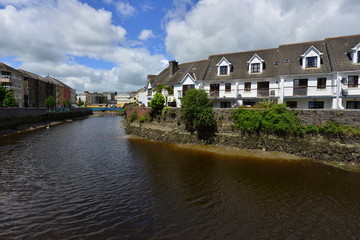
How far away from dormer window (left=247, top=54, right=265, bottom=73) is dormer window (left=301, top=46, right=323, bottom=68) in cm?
599

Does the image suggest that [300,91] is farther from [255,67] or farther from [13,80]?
[13,80]

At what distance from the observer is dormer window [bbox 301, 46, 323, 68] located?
28.4 m

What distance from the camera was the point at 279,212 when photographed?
426 inches

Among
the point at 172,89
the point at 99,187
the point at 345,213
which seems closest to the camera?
the point at 345,213

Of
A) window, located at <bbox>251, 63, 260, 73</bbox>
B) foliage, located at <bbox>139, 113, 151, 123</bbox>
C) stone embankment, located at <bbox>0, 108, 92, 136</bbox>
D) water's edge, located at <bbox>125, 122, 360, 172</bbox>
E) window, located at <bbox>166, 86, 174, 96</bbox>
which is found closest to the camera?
water's edge, located at <bbox>125, 122, 360, 172</bbox>

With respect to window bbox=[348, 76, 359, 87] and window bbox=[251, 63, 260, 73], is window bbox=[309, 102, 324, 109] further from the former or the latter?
window bbox=[251, 63, 260, 73]

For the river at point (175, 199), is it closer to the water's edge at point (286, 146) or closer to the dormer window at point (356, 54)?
the water's edge at point (286, 146)

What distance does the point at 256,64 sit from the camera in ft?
108

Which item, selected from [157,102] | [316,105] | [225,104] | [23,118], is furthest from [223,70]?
[23,118]

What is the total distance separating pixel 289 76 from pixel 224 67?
1114 centimetres

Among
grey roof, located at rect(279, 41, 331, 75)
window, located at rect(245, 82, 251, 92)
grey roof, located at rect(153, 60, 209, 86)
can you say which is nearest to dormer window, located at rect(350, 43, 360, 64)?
grey roof, located at rect(279, 41, 331, 75)

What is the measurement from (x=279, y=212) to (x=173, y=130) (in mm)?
21522

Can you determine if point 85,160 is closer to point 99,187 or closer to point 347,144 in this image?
point 99,187

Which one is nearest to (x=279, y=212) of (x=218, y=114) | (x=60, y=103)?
(x=218, y=114)
